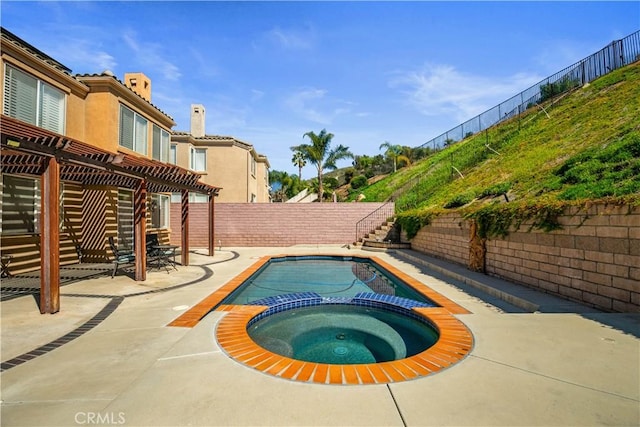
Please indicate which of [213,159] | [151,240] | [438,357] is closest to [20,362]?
[438,357]

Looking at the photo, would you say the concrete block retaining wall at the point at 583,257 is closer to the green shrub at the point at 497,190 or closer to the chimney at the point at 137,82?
the green shrub at the point at 497,190

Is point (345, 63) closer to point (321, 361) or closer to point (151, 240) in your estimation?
point (151, 240)

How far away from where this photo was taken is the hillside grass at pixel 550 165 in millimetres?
6162

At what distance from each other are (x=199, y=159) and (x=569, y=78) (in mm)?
22968

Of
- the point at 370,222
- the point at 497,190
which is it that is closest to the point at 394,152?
the point at 370,222

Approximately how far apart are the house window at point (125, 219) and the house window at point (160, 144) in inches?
88.3

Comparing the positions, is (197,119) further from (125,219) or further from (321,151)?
(125,219)

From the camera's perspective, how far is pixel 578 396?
8.13 ft

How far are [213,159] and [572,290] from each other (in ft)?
69.1

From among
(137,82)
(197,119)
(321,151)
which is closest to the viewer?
(137,82)

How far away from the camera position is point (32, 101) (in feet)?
27.2

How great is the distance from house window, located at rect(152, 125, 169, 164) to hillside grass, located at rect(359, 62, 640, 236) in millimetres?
11505

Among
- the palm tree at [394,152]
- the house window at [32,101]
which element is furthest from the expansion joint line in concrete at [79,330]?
the palm tree at [394,152]

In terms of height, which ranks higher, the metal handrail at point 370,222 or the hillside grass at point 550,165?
the hillside grass at point 550,165
